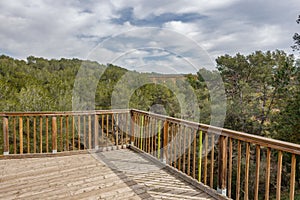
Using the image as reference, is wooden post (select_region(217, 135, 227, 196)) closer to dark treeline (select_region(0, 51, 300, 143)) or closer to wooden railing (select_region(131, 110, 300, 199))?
wooden railing (select_region(131, 110, 300, 199))

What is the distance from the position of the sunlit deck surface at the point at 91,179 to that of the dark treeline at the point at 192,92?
17.2ft

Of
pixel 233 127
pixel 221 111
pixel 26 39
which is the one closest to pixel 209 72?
pixel 221 111

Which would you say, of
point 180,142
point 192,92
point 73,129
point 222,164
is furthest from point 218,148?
point 192,92

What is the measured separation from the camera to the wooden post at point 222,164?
2.72 meters

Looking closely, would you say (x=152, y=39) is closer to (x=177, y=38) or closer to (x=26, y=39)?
(x=177, y=38)

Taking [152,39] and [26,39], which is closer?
[152,39]

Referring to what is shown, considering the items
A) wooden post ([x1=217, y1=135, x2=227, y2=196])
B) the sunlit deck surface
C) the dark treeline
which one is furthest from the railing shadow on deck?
the dark treeline

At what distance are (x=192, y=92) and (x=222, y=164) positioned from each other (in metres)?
9.66

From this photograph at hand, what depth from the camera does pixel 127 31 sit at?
625cm

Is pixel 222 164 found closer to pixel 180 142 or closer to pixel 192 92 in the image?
pixel 180 142

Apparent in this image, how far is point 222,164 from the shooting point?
274 centimetres

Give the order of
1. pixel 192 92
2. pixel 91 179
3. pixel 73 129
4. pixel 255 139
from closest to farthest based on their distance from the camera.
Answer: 1. pixel 255 139
2. pixel 91 179
3. pixel 73 129
4. pixel 192 92

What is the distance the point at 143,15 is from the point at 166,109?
4988mm

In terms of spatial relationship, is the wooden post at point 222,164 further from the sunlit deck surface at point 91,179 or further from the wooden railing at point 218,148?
the sunlit deck surface at point 91,179
